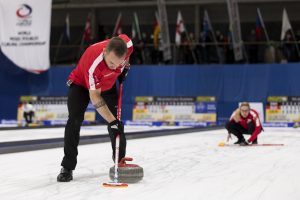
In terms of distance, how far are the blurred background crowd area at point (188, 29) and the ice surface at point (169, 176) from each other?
13.0 meters

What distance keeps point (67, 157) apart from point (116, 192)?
772 mm

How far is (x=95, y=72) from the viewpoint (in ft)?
12.9

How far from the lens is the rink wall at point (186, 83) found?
1792 cm

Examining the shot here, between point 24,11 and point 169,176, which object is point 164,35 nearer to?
point 24,11

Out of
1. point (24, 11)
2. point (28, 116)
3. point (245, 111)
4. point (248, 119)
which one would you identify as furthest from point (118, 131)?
point (28, 116)

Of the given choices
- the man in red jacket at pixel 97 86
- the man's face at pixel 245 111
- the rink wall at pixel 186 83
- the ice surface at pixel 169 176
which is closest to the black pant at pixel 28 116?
the rink wall at pixel 186 83

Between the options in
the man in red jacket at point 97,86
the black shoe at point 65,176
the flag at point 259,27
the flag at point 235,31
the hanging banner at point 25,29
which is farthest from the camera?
the flag at point 259,27

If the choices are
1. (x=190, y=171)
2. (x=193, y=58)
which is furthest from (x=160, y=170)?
(x=193, y=58)

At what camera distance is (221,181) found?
4.32 metres

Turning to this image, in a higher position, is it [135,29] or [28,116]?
[135,29]

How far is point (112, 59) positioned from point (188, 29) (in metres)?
21.3

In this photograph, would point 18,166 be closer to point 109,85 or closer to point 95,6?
point 109,85

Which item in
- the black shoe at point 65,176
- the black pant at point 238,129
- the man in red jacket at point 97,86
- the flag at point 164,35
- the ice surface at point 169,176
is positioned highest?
the flag at point 164,35

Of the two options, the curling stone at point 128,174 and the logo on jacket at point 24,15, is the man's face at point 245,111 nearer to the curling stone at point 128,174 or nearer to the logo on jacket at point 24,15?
the curling stone at point 128,174
